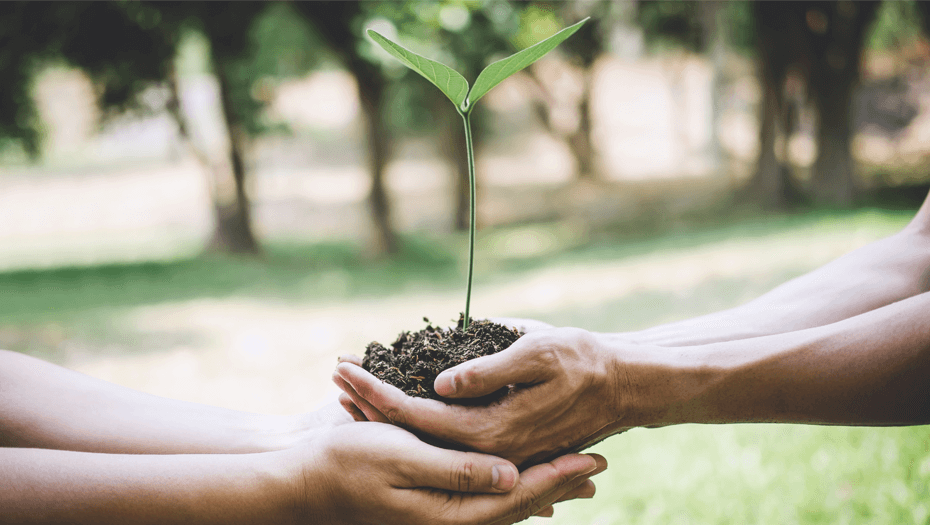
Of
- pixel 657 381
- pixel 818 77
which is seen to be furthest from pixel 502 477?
pixel 818 77

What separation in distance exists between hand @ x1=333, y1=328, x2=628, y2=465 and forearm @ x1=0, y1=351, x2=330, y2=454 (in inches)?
21.3

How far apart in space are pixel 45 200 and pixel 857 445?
61.5 feet

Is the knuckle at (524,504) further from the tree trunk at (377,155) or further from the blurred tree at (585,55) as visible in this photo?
the blurred tree at (585,55)

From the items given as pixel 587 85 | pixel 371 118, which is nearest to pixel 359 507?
pixel 371 118

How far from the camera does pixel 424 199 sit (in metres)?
17.1

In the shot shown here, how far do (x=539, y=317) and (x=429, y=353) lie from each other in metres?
5.62

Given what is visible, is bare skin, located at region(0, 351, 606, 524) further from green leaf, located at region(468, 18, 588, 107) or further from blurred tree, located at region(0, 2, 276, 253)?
blurred tree, located at region(0, 2, 276, 253)

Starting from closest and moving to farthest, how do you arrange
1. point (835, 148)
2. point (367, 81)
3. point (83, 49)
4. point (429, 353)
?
point (429, 353), point (83, 49), point (367, 81), point (835, 148)

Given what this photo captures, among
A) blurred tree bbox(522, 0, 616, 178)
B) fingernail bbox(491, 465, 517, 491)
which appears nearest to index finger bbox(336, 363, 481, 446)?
fingernail bbox(491, 465, 517, 491)

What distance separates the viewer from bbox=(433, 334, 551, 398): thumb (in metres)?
1.52

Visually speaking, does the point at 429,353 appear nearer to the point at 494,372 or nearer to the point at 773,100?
the point at 494,372

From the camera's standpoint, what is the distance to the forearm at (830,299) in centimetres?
206

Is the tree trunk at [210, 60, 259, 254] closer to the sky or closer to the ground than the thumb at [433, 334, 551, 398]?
closer to the sky

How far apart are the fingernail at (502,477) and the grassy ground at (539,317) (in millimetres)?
1956
